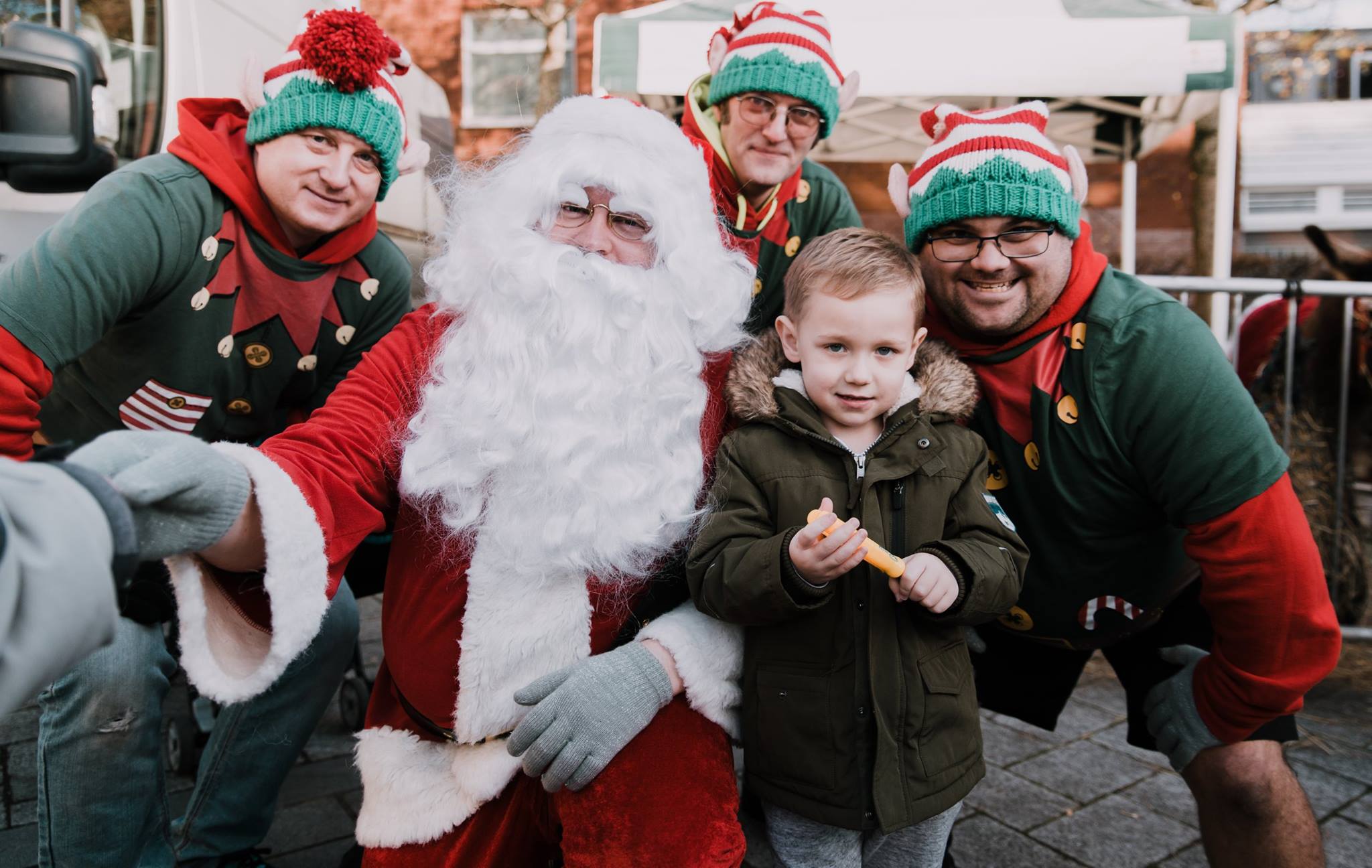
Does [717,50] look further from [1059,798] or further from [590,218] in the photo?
[1059,798]

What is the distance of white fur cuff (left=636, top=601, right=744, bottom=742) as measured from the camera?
70.5 inches

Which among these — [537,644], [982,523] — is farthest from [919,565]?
[537,644]

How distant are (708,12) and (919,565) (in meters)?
4.48

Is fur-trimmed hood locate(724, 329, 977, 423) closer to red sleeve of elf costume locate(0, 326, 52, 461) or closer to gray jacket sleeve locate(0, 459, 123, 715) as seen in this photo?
gray jacket sleeve locate(0, 459, 123, 715)

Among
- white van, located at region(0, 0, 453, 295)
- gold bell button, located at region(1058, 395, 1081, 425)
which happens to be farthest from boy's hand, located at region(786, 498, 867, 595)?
white van, located at region(0, 0, 453, 295)

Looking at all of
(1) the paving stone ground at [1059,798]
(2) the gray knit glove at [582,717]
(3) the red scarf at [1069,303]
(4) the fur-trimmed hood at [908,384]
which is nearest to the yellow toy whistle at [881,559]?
(4) the fur-trimmed hood at [908,384]

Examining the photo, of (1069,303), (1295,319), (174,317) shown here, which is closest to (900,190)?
(1069,303)

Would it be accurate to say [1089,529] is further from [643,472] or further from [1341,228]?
[1341,228]

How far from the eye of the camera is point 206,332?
224cm

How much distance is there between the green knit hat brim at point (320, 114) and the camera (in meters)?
2.29

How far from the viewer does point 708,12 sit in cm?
533

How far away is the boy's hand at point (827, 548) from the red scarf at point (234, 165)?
4.91ft

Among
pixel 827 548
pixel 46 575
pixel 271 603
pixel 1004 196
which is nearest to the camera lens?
pixel 46 575

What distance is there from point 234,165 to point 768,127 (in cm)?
143
